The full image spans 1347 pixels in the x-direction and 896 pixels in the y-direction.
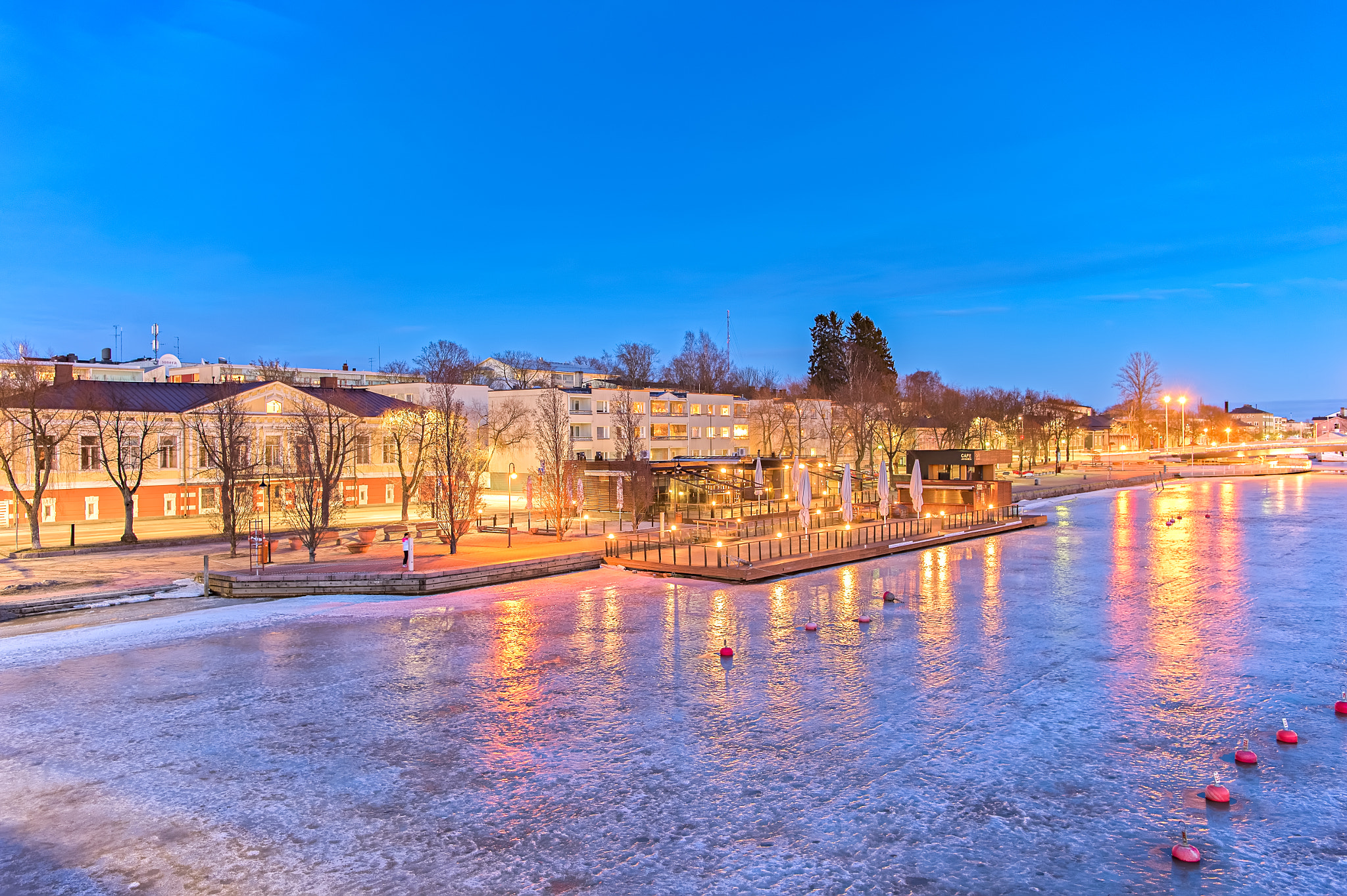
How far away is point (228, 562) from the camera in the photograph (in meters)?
33.3

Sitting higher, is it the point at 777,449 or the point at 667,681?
the point at 777,449

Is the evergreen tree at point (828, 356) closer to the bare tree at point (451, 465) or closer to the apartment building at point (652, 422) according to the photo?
the apartment building at point (652, 422)

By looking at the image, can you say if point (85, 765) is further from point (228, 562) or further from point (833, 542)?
point (833, 542)

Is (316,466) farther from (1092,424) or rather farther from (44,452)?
(1092,424)

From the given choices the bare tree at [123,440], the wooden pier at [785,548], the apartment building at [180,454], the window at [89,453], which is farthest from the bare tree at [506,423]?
the wooden pier at [785,548]

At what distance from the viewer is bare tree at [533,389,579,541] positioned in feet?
138

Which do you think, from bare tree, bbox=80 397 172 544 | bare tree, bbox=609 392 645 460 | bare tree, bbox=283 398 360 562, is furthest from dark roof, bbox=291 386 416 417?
bare tree, bbox=609 392 645 460

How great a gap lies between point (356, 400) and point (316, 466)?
63.3 feet

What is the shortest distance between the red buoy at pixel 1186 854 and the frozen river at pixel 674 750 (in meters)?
0.13

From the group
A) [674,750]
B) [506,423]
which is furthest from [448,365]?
[674,750]

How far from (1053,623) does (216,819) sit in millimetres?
21147

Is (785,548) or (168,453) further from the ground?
(168,453)

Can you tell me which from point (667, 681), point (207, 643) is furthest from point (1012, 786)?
point (207, 643)

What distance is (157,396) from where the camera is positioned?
5025cm
